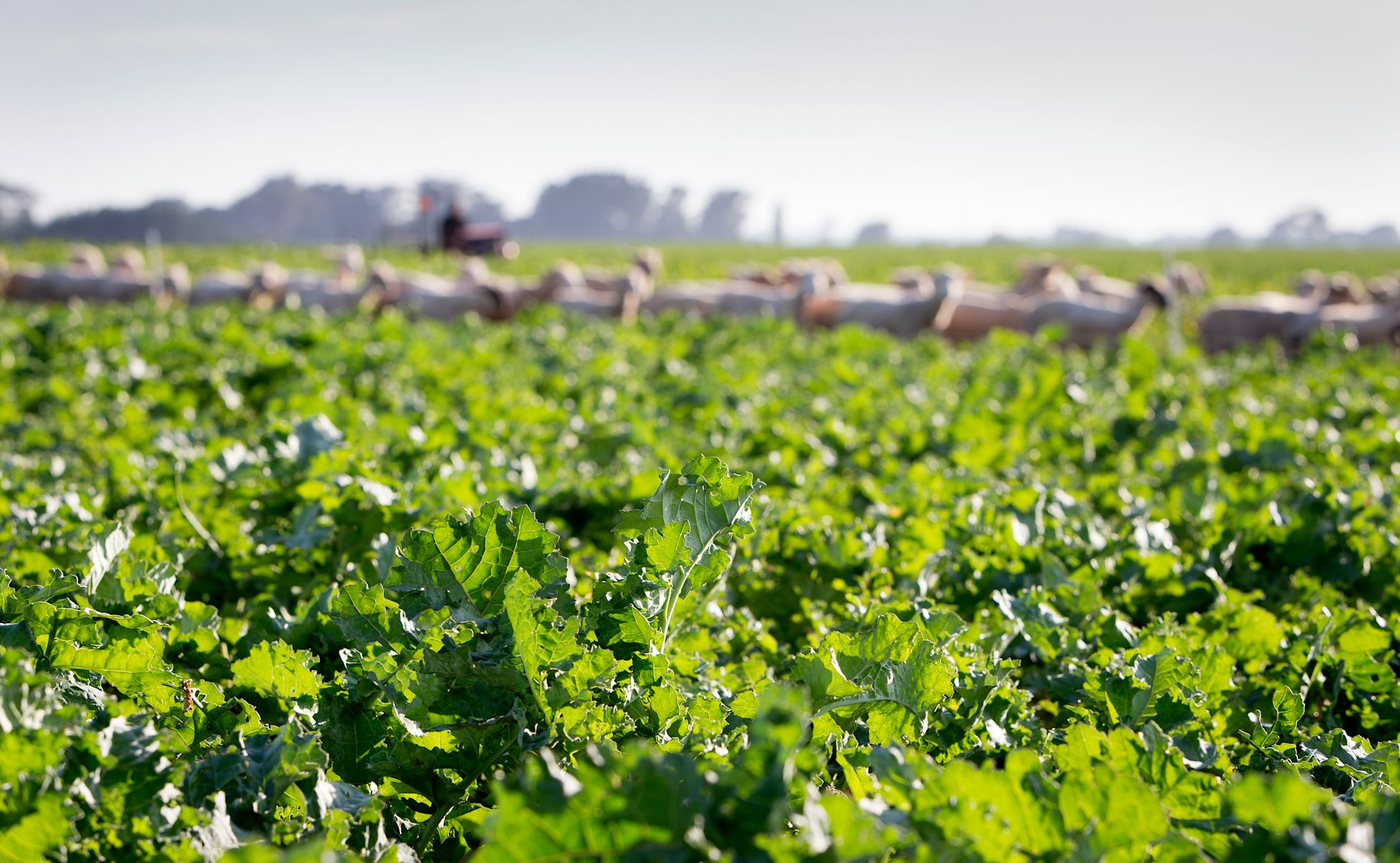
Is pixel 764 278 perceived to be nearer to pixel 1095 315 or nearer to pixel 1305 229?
pixel 1095 315

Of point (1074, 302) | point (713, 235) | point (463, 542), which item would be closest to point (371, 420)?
point (463, 542)

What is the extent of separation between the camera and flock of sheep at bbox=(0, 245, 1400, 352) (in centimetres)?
1633

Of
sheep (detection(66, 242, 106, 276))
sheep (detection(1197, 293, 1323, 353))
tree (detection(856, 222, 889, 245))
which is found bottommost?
sheep (detection(1197, 293, 1323, 353))

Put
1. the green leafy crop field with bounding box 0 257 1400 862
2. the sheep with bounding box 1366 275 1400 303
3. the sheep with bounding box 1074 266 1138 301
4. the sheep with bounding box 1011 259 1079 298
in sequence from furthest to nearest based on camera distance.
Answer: the sheep with bounding box 1074 266 1138 301 < the sheep with bounding box 1011 259 1079 298 < the sheep with bounding box 1366 275 1400 303 < the green leafy crop field with bounding box 0 257 1400 862

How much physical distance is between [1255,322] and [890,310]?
6001mm

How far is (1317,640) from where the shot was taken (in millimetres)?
2604

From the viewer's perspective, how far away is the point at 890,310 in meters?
17.7

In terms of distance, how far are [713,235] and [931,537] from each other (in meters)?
171

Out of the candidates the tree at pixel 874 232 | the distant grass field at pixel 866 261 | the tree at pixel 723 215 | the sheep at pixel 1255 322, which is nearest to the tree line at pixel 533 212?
the tree at pixel 723 215

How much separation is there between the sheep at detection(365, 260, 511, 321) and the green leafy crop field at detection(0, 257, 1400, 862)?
48.0 feet

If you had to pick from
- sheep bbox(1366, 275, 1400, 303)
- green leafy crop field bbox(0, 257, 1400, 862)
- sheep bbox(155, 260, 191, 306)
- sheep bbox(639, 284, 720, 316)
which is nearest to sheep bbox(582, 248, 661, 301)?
sheep bbox(639, 284, 720, 316)

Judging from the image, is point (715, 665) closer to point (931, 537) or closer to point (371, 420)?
point (931, 537)

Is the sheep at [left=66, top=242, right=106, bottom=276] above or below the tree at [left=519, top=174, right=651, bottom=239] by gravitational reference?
below

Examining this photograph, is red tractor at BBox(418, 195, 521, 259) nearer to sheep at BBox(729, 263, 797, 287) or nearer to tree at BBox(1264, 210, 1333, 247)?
sheep at BBox(729, 263, 797, 287)
